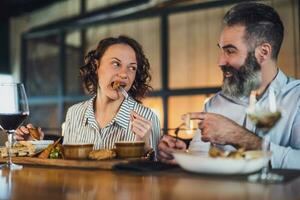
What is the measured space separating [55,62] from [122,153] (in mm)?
6595

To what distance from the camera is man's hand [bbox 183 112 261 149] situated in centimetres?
153

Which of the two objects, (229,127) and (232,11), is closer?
(229,127)

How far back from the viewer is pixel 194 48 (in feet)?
22.2

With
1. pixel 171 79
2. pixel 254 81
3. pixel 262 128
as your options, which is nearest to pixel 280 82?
pixel 254 81

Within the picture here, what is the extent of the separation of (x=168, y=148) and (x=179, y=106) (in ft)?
16.4

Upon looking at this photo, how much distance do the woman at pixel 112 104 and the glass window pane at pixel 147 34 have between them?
4275mm

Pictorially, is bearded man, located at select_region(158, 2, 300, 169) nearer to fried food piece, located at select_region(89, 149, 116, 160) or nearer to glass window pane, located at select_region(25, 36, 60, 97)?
fried food piece, located at select_region(89, 149, 116, 160)

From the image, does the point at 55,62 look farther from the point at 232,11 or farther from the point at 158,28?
the point at 232,11

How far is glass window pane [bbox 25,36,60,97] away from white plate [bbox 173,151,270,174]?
680 centimetres

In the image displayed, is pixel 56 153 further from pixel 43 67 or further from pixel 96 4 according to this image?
pixel 43 67

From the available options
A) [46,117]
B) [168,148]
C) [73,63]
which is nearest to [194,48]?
[73,63]

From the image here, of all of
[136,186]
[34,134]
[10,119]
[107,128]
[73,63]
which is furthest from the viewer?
[73,63]

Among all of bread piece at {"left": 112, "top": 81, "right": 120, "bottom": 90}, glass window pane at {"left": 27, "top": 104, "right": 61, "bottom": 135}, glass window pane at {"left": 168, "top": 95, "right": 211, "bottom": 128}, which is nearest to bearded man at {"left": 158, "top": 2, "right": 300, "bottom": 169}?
bread piece at {"left": 112, "top": 81, "right": 120, "bottom": 90}

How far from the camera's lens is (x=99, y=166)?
1.49 m
